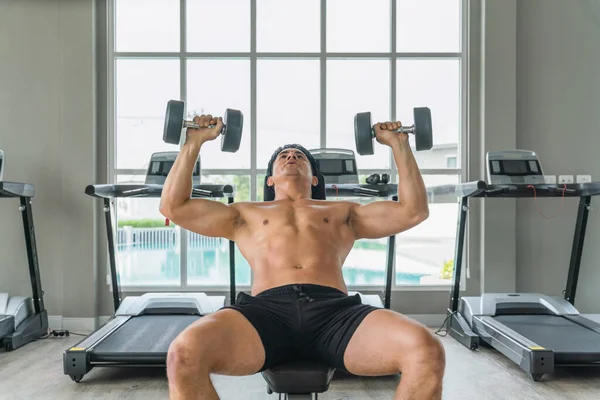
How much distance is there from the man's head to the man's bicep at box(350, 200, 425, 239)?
0.99 feet

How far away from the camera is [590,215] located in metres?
4.20

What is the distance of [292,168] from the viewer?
7.84ft

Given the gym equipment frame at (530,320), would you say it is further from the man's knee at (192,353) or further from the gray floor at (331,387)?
the man's knee at (192,353)

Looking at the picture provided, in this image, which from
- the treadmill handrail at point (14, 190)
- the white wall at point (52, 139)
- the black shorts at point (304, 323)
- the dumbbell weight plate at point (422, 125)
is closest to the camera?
the black shorts at point (304, 323)

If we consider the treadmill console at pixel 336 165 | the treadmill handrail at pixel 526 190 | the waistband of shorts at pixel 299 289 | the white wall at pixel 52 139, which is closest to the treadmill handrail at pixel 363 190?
the treadmill console at pixel 336 165

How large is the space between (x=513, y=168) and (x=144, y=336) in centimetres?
279

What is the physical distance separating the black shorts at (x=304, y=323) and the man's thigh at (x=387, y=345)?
34mm

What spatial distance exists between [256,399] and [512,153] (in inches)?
97.6

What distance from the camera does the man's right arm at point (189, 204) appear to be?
6.86 ft

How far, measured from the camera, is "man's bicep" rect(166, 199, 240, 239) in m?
2.11

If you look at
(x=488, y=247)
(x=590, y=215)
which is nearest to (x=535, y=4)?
(x=590, y=215)

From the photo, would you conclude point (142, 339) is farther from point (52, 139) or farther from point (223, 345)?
point (52, 139)

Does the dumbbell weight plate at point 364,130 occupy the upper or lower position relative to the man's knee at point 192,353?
upper

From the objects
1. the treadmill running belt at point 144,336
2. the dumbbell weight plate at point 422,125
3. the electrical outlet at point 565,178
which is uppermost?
the dumbbell weight plate at point 422,125
